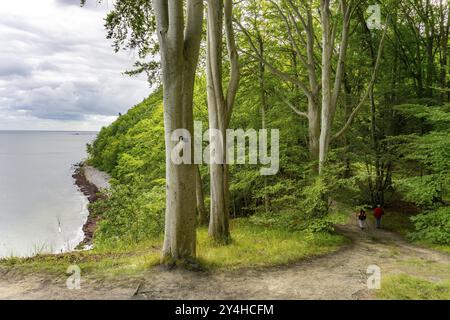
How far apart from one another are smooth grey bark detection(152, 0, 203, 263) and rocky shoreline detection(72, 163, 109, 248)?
9766 millimetres

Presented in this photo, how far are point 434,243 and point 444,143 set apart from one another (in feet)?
11.7

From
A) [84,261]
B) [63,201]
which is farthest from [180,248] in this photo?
[63,201]

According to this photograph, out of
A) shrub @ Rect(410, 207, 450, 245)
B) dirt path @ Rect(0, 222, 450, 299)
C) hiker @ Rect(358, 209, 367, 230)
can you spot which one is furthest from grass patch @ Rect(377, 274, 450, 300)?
hiker @ Rect(358, 209, 367, 230)

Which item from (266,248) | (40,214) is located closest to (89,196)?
(40,214)

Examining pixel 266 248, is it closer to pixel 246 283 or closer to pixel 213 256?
pixel 213 256

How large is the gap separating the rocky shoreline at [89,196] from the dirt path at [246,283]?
9.95 metres

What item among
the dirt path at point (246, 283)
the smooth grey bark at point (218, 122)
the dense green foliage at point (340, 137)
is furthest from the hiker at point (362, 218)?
the smooth grey bark at point (218, 122)

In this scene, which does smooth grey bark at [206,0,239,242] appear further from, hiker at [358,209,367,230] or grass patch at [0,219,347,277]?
hiker at [358,209,367,230]

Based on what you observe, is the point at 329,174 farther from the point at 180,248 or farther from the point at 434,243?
the point at 180,248

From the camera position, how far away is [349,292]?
6.83 meters

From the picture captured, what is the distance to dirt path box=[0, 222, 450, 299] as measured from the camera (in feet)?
21.4

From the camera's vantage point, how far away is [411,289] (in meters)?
6.81

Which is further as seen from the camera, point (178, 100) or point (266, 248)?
point (266, 248)

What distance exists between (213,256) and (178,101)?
156 inches
